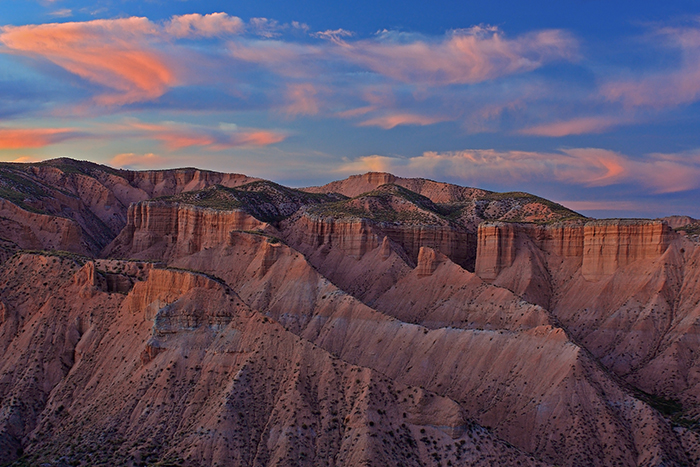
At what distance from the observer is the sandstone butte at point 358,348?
65438 mm

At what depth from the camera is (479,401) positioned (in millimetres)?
80000

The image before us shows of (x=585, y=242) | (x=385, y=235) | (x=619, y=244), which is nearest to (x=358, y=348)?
(x=585, y=242)

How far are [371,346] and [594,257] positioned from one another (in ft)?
125

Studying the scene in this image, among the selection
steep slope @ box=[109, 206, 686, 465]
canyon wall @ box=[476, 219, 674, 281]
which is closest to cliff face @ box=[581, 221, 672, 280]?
canyon wall @ box=[476, 219, 674, 281]

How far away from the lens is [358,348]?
89.2 m

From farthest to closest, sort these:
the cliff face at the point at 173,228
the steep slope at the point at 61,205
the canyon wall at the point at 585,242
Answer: the cliff face at the point at 173,228
the steep slope at the point at 61,205
the canyon wall at the point at 585,242

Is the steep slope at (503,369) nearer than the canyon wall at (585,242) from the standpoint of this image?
Yes

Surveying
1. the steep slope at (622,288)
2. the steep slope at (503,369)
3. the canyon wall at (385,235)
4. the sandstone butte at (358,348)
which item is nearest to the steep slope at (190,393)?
the sandstone butte at (358,348)

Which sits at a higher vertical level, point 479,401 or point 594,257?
point 594,257

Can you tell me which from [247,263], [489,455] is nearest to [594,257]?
[247,263]

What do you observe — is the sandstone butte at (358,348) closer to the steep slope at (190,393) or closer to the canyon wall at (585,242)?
the steep slope at (190,393)

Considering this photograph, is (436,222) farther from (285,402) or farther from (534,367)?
(285,402)

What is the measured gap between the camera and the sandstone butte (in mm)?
65438

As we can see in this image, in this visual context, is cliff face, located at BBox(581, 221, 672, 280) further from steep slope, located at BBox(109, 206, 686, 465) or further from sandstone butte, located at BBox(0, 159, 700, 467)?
steep slope, located at BBox(109, 206, 686, 465)
